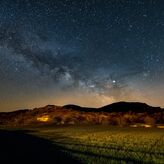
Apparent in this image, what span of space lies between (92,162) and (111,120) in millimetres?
169191

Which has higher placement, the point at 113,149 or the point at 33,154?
the point at 113,149

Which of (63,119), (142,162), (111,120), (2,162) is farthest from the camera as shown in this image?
(63,119)

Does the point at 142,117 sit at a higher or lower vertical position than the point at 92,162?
higher

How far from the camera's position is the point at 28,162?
60.0 feet

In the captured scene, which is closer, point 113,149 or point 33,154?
point 33,154

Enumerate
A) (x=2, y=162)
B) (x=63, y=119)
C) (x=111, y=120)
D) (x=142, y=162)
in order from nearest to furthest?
(x=2, y=162) → (x=142, y=162) → (x=111, y=120) → (x=63, y=119)

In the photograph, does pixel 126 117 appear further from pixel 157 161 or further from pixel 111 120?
pixel 157 161

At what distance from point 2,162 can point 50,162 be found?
7.82ft

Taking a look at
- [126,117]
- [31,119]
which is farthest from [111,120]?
[31,119]

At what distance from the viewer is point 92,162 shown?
18.6 metres

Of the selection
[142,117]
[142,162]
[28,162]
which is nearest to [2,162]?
[28,162]

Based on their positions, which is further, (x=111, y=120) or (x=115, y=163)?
(x=111, y=120)

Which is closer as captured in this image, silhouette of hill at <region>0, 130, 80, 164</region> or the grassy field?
silhouette of hill at <region>0, 130, 80, 164</region>

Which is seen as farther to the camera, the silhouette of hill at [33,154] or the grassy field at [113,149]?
the grassy field at [113,149]
